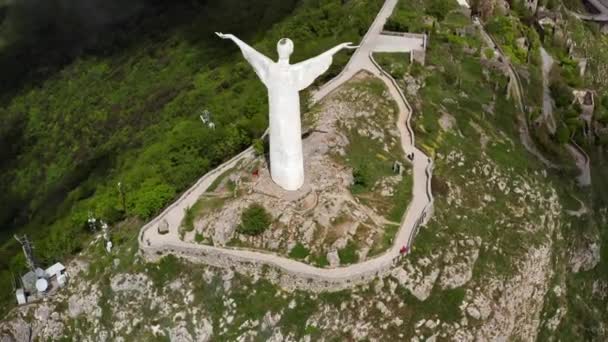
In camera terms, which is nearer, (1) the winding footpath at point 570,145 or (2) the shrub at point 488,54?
(1) the winding footpath at point 570,145

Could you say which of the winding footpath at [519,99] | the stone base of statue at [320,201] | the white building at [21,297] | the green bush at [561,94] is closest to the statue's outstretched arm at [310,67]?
the stone base of statue at [320,201]

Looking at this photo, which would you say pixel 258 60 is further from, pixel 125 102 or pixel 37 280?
pixel 125 102

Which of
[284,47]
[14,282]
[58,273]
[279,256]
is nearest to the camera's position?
[284,47]

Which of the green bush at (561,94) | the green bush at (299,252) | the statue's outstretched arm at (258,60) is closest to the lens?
the statue's outstretched arm at (258,60)

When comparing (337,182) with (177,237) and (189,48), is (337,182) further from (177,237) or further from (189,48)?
(189,48)

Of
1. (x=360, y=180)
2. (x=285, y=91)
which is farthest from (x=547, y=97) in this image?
(x=285, y=91)

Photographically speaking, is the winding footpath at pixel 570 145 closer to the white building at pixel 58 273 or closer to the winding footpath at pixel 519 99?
→ the winding footpath at pixel 519 99
